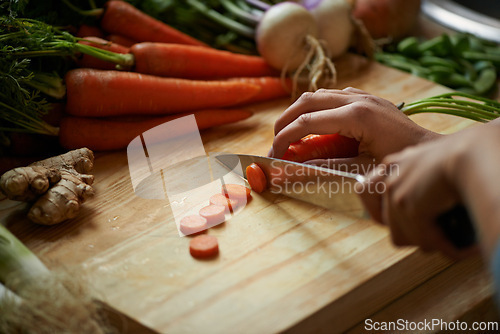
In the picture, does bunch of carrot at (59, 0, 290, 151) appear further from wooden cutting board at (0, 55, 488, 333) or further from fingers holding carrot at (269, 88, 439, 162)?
fingers holding carrot at (269, 88, 439, 162)

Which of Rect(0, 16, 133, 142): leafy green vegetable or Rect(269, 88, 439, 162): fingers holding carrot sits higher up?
Rect(0, 16, 133, 142): leafy green vegetable

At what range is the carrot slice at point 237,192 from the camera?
4.52 feet


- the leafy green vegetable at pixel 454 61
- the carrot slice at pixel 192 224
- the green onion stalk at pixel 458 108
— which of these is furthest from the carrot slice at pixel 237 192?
the leafy green vegetable at pixel 454 61

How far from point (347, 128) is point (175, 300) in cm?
62

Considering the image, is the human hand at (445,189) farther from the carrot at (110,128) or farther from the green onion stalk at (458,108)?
the carrot at (110,128)

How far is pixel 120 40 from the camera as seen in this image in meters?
1.94

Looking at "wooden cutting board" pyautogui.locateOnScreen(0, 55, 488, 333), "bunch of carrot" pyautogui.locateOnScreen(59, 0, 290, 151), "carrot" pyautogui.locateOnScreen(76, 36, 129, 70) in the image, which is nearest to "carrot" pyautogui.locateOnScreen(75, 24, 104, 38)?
"bunch of carrot" pyautogui.locateOnScreen(59, 0, 290, 151)

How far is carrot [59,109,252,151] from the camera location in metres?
1.62

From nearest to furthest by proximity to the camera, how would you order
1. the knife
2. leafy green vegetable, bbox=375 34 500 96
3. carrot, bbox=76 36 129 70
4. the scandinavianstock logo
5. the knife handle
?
the knife handle, the knife, the scandinavianstock logo, carrot, bbox=76 36 129 70, leafy green vegetable, bbox=375 34 500 96

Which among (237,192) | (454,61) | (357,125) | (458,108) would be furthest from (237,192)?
(454,61)

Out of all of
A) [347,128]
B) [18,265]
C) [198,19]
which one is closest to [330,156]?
[347,128]

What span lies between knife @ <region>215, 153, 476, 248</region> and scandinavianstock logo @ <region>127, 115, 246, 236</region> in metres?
0.04

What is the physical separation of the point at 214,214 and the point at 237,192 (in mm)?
117

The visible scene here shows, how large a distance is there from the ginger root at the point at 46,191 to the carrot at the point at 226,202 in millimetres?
335
